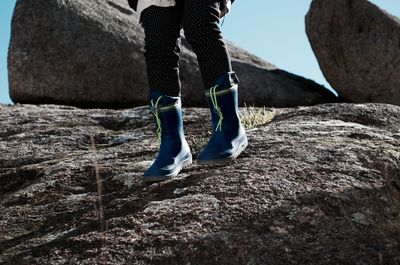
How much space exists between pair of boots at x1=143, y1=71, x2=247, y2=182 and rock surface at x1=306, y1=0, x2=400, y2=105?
761 centimetres

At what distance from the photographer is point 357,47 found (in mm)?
10984

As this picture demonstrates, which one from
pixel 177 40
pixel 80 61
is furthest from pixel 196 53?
pixel 80 61

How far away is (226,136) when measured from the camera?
12.0ft

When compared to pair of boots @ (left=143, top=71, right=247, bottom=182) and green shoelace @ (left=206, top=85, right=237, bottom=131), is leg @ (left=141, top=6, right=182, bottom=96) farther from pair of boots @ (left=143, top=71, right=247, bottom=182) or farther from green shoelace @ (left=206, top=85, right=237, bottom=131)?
green shoelace @ (left=206, top=85, right=237, bottom=131)

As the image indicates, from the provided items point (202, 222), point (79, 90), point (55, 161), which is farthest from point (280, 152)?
point (79, 90)

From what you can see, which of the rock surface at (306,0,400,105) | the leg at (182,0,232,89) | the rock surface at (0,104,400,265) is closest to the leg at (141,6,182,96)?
the leg at (182,0,232,89)

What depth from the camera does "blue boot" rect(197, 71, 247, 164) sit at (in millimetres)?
3590

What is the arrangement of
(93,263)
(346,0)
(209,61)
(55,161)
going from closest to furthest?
(93,263) < (209,61) < (55,161) < (346,0)

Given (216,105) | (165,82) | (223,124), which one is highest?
(165,82)

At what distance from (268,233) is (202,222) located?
307 millimetres

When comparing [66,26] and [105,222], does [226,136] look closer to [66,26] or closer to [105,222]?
[105,222]

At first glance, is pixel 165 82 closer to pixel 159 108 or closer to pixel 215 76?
pixel 159 108

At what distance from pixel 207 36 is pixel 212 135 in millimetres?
562

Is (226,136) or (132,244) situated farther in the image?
(226,136)
